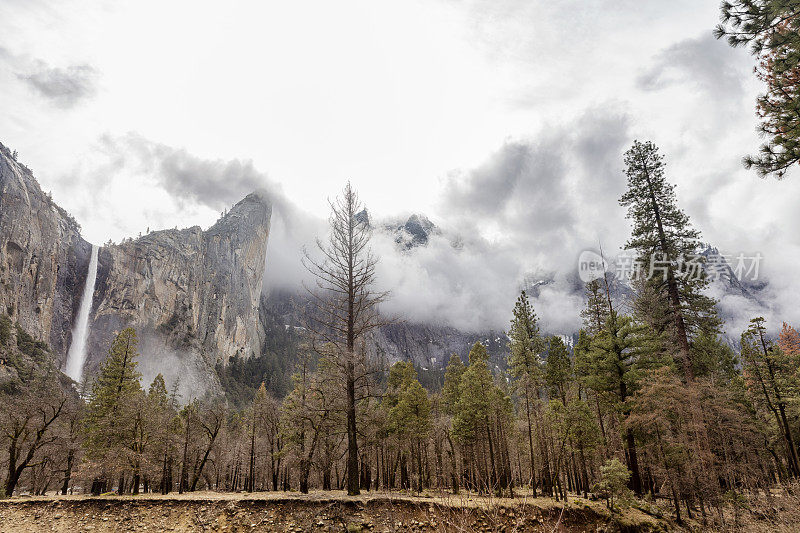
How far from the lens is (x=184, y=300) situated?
142m

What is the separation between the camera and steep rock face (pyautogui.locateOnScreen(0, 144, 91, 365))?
93325 mm

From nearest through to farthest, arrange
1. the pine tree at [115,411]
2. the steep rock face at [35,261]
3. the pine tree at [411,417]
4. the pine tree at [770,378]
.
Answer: the pine tree at [115,411]
the pine tree at [770,378]
the pine tree at [411,417]
the steep rock face at [35,261]

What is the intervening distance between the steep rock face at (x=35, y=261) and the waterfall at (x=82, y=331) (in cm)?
204

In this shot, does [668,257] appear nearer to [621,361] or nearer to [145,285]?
[621,361]

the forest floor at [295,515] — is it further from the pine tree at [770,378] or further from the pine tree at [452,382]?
the pine tree at [452,382]

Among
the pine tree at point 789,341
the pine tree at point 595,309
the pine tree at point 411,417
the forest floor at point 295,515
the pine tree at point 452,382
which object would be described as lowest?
the forest floor at point 295,515

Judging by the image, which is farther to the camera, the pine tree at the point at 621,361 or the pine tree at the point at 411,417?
the pine tree at the point at 411,417

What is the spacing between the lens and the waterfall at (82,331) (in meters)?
109

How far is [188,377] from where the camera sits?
12506 centimetres

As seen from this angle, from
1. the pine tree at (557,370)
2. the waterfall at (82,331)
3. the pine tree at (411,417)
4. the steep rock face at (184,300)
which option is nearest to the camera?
the pine tree at (411,417)

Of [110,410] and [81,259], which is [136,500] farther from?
[81,259]

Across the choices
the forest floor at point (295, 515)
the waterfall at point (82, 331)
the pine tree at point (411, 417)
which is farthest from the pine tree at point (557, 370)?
the waterfall at point (82, 331)

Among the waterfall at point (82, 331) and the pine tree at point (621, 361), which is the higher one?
the waterfall at point (82, 331)

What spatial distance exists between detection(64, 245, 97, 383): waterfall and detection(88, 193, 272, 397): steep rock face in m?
1.91
